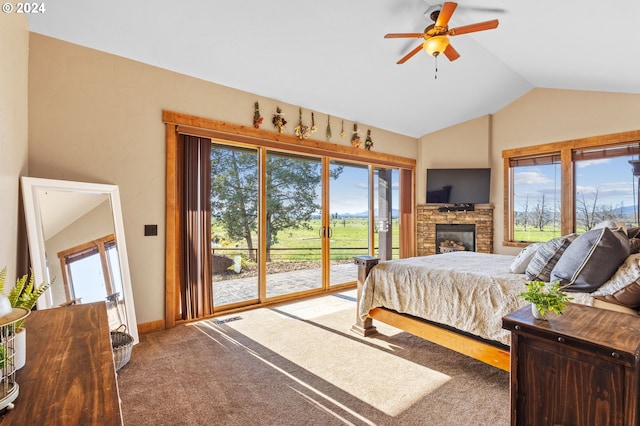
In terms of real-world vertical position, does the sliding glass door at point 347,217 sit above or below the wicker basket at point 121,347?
above

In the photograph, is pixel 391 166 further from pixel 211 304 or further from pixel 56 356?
pixel 56 356

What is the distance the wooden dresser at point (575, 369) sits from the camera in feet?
4.21

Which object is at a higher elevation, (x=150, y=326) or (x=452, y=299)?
(x=452, y=299)

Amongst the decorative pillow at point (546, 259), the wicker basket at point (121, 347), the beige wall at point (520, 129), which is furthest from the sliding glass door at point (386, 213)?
the wicker basket at point (121, 347)

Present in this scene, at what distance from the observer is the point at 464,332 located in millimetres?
2477

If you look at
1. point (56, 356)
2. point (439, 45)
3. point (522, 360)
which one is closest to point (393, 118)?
point (439, 45)

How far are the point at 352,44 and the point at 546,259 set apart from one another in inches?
107

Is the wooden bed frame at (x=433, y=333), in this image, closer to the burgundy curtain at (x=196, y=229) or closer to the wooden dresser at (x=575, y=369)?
the wooden dresser at (x=575, y=369)

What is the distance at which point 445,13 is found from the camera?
267cm

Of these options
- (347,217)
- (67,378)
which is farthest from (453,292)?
(347,217)

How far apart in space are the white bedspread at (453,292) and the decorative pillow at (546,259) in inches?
3.1

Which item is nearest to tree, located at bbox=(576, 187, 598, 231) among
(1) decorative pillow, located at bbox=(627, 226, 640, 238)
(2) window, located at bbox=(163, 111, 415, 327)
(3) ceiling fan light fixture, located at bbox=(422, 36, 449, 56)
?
(2) window, located at bbox=(163, 111, 415, 327)

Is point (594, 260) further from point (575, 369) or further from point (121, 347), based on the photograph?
point (121, 347)

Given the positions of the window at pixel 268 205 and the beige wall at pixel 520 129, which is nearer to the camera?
the window at pixel 268 205
